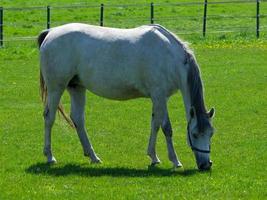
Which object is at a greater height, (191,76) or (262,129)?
(191,76)

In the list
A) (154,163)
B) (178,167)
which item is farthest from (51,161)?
(178,167)

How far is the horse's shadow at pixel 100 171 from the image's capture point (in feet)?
36.3

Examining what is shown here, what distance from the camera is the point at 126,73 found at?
11.8m

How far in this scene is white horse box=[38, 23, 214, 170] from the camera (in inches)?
440

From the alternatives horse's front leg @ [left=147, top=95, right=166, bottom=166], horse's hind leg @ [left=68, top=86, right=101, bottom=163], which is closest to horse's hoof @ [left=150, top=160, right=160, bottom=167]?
horse's front leg @ [left=147, top=95, right=166, bottom=166]

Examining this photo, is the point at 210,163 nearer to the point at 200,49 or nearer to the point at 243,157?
the point at 243,157

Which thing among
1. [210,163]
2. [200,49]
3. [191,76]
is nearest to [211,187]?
[210,163]

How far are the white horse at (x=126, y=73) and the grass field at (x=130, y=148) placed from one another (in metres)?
0.45

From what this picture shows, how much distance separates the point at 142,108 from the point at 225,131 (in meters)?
3.04

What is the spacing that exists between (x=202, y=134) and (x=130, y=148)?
2436mm

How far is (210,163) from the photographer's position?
11125mm

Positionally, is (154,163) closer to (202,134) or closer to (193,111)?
(202,134)

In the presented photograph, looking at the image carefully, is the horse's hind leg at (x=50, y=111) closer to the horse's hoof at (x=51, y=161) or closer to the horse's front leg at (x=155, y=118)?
the horse's hoof at (x=51, y=161)

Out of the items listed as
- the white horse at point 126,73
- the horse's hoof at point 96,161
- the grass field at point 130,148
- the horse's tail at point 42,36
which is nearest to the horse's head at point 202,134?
the white horse at point 126,73
